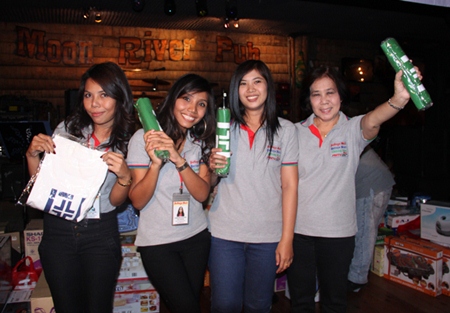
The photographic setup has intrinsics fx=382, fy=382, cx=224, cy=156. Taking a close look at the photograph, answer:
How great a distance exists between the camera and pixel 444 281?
3484 mm

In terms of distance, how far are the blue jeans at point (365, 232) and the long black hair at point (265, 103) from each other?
1751 millimetres

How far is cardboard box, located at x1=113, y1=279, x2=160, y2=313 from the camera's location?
2941mm

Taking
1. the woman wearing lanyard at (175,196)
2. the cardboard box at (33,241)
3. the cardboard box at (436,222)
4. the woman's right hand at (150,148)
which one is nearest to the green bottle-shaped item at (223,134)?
the woman wearing lanyard at (175,196)

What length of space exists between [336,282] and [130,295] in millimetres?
1656

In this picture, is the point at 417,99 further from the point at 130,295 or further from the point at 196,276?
the point at 130,295

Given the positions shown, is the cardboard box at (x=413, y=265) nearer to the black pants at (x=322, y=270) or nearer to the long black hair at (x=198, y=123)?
the black pants at (x=322, y=270)

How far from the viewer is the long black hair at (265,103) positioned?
1.94 meters

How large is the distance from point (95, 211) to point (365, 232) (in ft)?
7.94

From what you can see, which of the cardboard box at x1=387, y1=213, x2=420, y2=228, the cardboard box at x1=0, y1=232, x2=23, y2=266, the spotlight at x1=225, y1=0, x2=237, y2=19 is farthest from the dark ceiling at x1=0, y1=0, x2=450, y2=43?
the cardboard box at x1=0, y1=232, x2=23, y2=266

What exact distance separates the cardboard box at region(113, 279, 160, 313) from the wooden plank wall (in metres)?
5.10

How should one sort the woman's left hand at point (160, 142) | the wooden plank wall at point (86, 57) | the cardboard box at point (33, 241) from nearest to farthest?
the woman's left hand at point (160, 142) → the cardboard box at point (33, 241) → the wooden plank wall at point (86, 57)

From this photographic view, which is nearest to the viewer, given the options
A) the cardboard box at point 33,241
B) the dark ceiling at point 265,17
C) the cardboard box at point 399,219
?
the cardboard box at point 33,241

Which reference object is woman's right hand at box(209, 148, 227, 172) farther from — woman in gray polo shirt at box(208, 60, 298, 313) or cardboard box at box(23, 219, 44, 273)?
cardboard box at box(23, 219, 44, 273)

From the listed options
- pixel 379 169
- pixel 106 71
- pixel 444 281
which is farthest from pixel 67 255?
pixel 444 281
